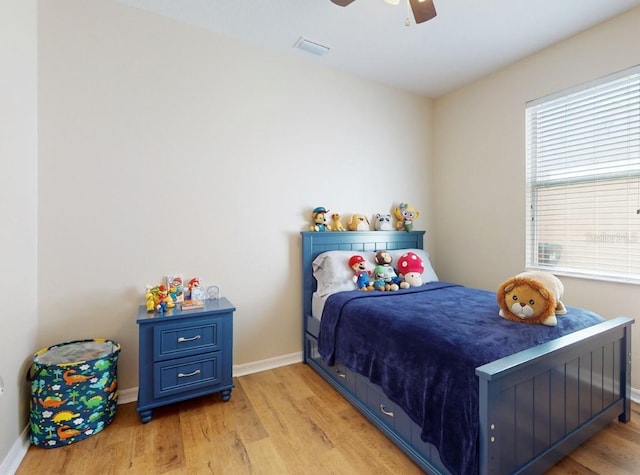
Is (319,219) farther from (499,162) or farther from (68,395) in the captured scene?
(68,395)

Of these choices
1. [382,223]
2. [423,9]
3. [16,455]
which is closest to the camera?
[16,455]

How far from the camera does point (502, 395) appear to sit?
47.7 inches

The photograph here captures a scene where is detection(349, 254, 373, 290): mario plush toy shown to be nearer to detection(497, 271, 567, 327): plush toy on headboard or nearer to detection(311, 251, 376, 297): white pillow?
detection(311, 251, 376, 297): white pillow

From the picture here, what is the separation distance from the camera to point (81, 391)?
1.67 m

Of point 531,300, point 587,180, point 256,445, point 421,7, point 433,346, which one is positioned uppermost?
point 421,7

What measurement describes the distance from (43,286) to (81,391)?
2.32ft

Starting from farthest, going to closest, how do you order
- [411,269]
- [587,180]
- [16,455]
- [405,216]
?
[405,216]
[411,269]
[587,180]
[16,455]

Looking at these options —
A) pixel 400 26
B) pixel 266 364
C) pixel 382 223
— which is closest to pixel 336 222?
pixel 382 223

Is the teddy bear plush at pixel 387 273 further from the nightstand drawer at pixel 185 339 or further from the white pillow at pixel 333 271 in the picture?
the nightstand drawer at pixel 185 339

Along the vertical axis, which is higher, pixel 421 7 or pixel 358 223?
pixel 421 7

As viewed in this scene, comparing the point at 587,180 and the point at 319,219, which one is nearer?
the point at 587,180

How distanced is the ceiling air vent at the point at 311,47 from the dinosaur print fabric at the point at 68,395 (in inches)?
102

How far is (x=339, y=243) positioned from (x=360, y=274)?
0.41 m

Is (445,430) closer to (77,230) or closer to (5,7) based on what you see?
(77,230)
